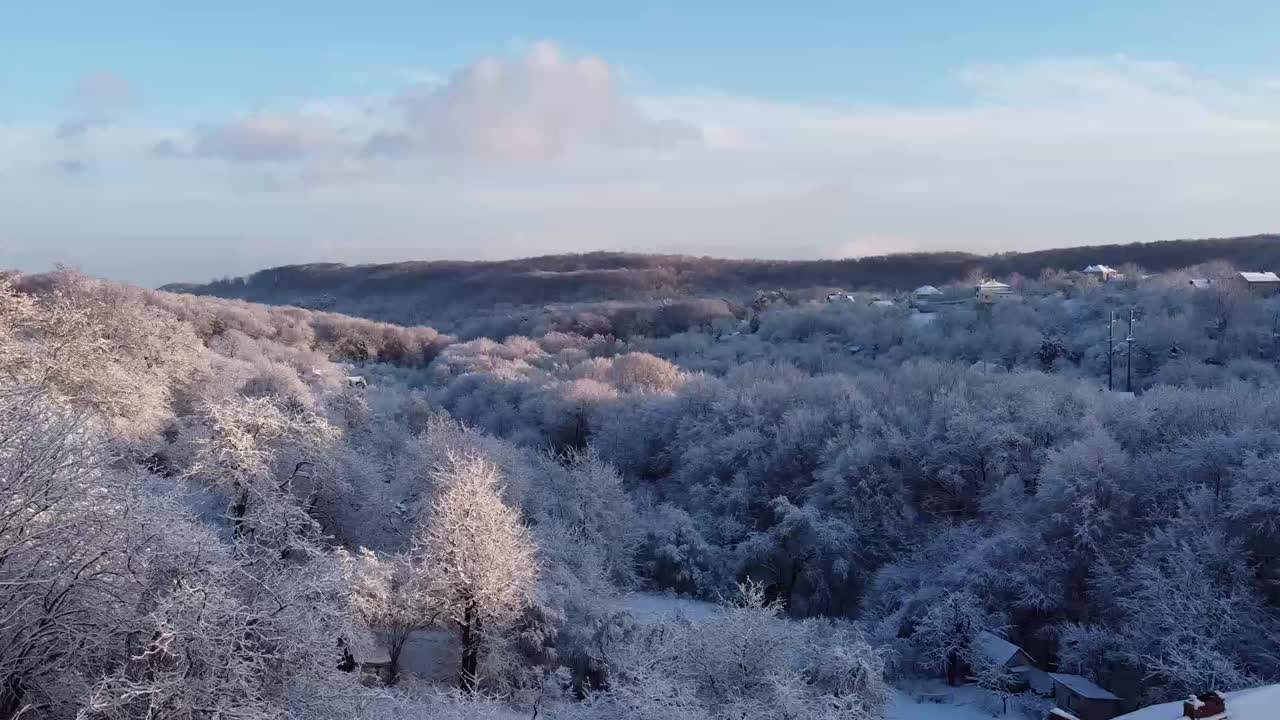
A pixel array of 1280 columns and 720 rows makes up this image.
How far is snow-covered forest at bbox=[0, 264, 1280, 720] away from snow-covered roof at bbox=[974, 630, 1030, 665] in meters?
0.34

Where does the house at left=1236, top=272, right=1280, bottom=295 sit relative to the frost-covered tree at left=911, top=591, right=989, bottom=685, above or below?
above

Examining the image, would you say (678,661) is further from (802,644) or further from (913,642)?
(913,642)

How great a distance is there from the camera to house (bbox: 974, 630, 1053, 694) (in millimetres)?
22531

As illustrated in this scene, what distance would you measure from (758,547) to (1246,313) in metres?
34.1

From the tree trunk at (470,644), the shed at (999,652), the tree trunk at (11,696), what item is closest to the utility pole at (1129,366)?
the shed at (999,652)

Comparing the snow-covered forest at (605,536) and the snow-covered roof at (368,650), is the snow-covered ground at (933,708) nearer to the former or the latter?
the snow-covered forest at (605,536)

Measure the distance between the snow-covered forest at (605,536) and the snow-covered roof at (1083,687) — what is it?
0.68m

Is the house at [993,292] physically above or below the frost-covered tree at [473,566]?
above

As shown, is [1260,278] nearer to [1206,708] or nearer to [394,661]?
[1206,708]

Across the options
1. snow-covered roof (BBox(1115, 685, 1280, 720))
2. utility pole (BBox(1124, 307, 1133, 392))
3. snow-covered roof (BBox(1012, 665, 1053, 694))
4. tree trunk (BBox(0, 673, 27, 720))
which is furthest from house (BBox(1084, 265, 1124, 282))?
tree trunk (BBox(0, 673, 27, 720))

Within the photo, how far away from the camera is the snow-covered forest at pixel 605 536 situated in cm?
888

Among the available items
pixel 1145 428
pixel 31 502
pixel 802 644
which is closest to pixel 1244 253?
pixel 1145 428

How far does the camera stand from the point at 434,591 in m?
20.6

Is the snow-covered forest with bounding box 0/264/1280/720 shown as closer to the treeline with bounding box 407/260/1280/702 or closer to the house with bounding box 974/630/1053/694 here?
the treeline with bounding box 407/260/1280/702
